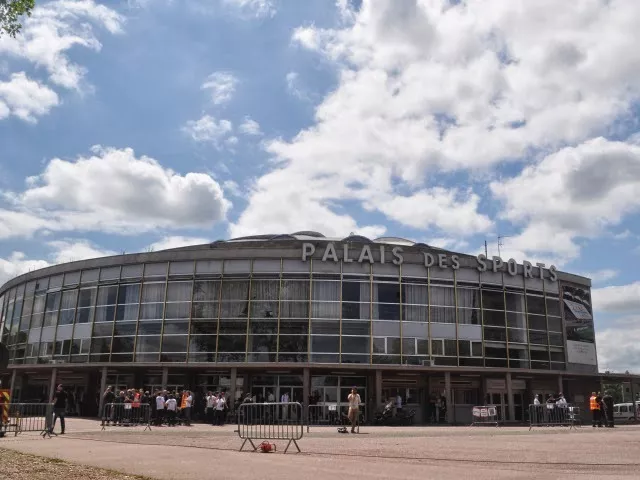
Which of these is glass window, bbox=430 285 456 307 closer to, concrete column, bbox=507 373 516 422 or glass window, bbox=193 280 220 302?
concrete column, bbox=507 373 516 422

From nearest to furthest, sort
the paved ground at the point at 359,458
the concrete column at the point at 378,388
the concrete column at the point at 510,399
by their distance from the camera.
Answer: the paved ground at the point at 359,458 → the concrete column at the point at 378,388 → the concrete column at the point at 510,399

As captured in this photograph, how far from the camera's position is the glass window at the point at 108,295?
38.3 meters

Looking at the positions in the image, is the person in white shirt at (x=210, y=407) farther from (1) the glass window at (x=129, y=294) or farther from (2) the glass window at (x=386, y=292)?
(2) the glass window at (x=386, y=292)

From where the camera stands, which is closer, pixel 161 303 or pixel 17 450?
pixel 17 450

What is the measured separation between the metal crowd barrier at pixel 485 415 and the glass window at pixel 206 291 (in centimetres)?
1511

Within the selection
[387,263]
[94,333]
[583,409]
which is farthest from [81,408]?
[583,409]

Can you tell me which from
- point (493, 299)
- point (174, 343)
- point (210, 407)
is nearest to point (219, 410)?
point (210, 407)

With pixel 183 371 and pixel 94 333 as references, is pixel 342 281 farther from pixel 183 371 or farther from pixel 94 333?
pixel 94 333

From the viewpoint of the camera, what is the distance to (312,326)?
3553cm

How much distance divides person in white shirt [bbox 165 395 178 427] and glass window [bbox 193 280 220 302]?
29.9 ft

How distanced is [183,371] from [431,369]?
13968 mm

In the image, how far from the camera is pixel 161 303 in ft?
122

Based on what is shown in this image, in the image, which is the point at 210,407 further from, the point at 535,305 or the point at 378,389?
the point at 535,305

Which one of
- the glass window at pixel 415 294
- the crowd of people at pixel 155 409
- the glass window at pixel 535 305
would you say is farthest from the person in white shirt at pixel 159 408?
the glass window at pixel 535 305
